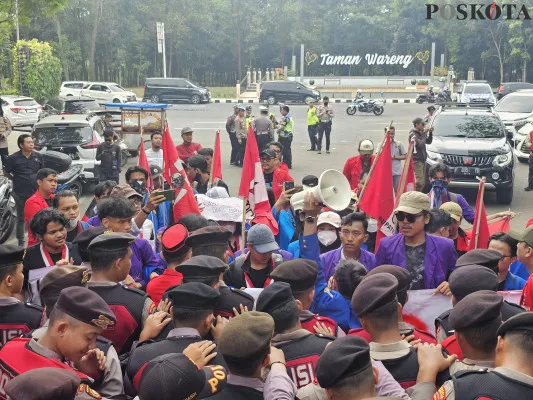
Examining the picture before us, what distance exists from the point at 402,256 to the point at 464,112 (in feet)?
35.1

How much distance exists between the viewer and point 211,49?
61.1 m

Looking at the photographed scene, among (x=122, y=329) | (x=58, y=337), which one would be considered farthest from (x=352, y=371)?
(x=122, y=329)

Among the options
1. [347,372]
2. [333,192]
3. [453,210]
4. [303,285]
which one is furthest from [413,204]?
[347,372]

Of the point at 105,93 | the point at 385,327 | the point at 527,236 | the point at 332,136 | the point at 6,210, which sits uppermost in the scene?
the point at 105,93

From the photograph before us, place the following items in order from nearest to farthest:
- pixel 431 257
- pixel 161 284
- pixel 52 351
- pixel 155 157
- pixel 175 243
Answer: pixel 52 351 < pixel 161 284 < pixel 175 243 < pixel 431 257 < pixel 155 157

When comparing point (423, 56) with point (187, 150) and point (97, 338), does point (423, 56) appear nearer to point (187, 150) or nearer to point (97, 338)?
point (187, 150)

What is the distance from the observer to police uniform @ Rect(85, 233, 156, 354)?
4270 mm

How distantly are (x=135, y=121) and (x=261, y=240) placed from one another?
15456 mm

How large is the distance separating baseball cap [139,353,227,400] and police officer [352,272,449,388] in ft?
3.06

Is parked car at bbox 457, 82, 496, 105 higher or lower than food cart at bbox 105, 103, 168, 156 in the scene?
higher

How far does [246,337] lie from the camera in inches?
128

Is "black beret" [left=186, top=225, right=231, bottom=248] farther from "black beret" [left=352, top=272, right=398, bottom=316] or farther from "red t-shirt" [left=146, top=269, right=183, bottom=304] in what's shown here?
"black beret" [left=352, top=272, right=398, bottom=316]

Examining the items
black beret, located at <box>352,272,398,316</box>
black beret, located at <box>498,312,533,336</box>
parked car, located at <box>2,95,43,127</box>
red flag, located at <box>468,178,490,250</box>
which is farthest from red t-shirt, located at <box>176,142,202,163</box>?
parked car, located at <box>2,95,43,127</box>

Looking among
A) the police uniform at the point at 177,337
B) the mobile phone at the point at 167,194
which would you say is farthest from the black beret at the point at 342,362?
the mobile phone at the point at 167,194
